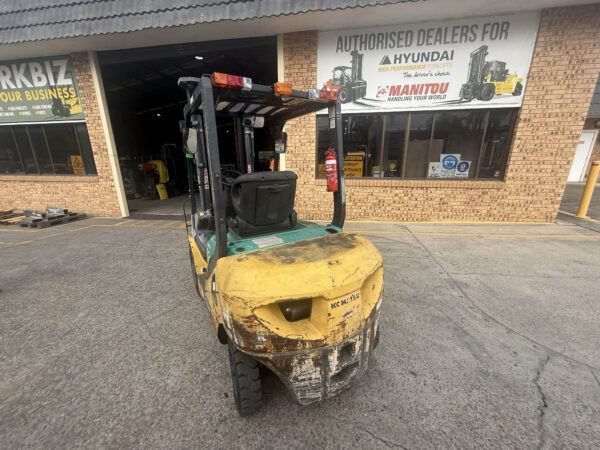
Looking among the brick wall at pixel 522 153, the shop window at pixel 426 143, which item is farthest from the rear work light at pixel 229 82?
the brick wall at pixel 522 153

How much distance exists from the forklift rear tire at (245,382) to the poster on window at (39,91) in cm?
959

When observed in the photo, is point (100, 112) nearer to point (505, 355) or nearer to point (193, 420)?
point (193, 420)

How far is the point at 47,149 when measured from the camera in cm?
788

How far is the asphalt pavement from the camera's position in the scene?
163 centimetres

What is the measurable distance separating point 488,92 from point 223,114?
21.7 feet

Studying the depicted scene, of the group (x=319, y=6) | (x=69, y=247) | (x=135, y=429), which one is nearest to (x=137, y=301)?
(x=135, y=429)

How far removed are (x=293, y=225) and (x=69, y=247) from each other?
5.64m

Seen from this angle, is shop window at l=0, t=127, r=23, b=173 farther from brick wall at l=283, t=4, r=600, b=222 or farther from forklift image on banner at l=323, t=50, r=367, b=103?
forklift image on banner at l=323, t=50, r=367, b=103

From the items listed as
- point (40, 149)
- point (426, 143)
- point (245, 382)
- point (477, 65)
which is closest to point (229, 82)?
Answer: point (245, 382)

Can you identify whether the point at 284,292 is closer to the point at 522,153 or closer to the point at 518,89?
the point at 522,153

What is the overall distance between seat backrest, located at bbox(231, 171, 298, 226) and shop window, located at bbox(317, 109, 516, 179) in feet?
14.7

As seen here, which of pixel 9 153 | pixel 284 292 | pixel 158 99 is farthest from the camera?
pixel 158 99

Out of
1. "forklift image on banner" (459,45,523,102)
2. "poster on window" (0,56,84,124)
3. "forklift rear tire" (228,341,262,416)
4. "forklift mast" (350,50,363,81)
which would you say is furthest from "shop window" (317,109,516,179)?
"poster on window" (0,56,84,124)

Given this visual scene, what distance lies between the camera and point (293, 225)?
2.62 meters
